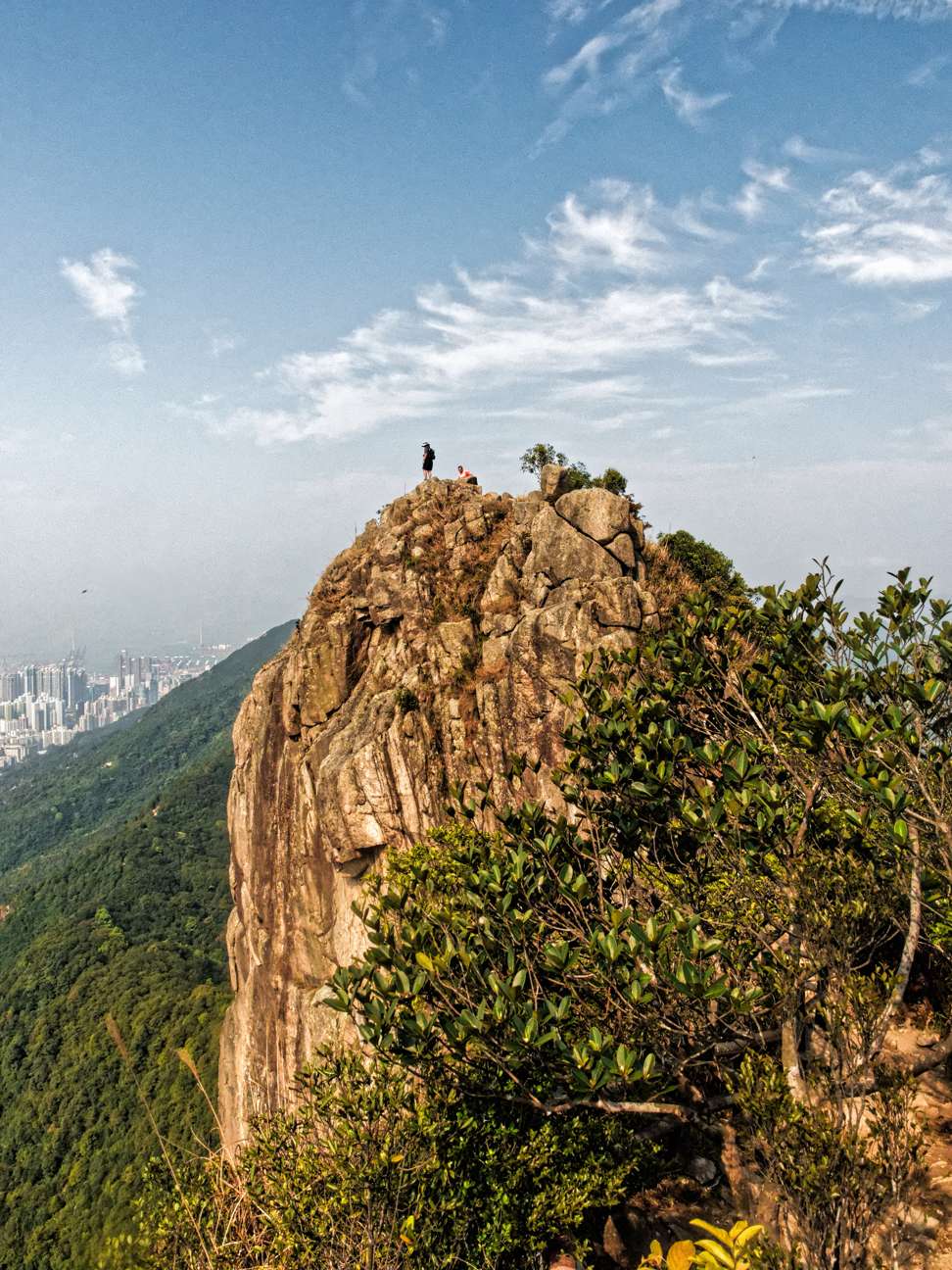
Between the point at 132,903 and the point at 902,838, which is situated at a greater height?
the point at 902,838

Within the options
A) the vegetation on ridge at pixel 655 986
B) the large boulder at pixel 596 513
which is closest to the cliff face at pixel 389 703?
the large boulder at pixel 596 513

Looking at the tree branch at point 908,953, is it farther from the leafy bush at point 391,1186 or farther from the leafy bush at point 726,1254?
the leafy bush at point 391,1186

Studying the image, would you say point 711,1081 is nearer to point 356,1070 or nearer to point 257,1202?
point 356,1070

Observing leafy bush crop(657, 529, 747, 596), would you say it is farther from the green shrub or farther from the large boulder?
the green shrub

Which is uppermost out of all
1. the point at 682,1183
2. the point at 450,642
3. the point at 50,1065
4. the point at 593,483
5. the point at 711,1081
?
the point at 593,483

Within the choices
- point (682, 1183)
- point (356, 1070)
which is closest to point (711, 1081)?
point (682, 1183)

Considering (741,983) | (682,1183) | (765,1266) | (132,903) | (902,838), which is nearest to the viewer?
(765,1266)

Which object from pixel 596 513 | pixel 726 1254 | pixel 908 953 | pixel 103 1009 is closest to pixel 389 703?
pixel 596 513
